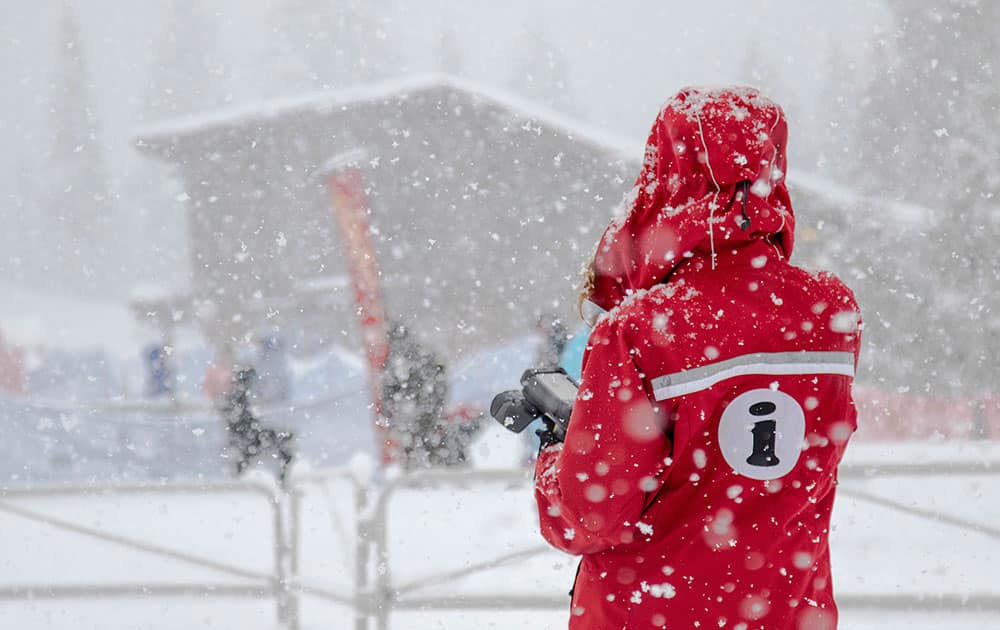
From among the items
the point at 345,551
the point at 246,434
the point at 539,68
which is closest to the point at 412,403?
the point at 246,434

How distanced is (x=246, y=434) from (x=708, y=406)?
5.93 meters

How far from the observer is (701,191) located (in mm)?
1527

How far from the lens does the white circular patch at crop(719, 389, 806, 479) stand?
1.47m

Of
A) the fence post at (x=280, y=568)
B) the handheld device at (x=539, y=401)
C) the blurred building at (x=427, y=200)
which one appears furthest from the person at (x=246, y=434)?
the handheld device at (x=539, y=401)

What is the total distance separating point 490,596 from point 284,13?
30704mm

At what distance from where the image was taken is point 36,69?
79750 mm

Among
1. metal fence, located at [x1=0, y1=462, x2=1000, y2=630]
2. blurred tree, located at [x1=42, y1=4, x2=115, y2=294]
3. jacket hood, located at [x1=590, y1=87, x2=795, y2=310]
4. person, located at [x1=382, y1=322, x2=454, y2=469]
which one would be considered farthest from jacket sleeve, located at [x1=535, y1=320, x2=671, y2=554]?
blurred tree, located at [x1=42, y1=4, x2=115, y2=294]

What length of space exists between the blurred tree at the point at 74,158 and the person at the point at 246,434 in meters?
45.3

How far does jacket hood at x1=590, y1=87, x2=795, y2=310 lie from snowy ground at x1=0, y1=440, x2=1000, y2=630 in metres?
2.68

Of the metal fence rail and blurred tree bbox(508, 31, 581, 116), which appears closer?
the metal fence rail

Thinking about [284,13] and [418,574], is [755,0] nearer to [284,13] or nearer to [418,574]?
[284,13]

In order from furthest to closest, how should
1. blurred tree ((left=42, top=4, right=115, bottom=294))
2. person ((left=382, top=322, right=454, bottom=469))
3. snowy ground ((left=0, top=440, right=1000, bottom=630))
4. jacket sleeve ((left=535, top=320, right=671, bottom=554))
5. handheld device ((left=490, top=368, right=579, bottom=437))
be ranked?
blurred tree ((left=42, top=4, right=115, bottom=294)) < person ((left=382, top=322, right=454, bottom=469)) < snowy ground ((left=0, top=440, right=1000, bottom=630)) < handheld device ((left=490, top=368, right=579, bottom=437)) < jacket sleeve ((left=535, top=320, right=671, bottom=554))

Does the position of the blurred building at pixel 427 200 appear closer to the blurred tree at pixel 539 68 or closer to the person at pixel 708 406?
the person at pixel 708 406

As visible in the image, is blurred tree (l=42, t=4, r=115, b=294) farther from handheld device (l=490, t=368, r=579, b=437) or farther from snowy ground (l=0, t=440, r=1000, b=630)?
handheld device (l=490, t=368, r=579, b=437)
